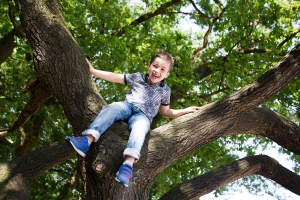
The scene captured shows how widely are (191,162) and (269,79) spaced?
694cm

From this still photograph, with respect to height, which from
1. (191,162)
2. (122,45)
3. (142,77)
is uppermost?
(122,45)

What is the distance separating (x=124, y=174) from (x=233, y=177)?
2.53 meters

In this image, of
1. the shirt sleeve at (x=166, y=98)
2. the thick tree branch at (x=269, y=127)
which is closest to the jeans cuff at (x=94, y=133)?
the shirt sleeve at (x=166, y=98)

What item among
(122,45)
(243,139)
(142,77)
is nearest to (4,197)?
(142,77)

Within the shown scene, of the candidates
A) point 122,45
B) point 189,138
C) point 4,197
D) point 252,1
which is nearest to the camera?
point 189,138

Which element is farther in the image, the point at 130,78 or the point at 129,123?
the point at 130,78

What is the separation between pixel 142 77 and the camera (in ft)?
14.6

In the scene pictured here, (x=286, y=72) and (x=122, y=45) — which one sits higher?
(x=122, y=45)

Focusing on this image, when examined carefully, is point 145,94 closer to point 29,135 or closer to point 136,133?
point 136,133

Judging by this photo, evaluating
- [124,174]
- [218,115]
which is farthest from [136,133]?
[218,115]

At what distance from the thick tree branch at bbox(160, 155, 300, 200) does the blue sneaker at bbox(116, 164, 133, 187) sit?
1821mm

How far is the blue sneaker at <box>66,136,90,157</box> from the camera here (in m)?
3.59

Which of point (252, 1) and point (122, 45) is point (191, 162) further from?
point (252, 1)

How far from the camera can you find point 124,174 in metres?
3.53
